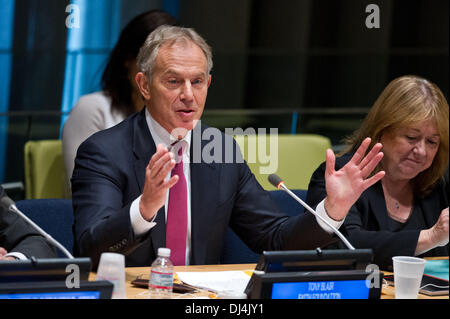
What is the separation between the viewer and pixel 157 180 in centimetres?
212

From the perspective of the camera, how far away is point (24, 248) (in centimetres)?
243

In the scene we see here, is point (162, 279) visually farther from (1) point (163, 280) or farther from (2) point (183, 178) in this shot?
(2) point (183, 178)

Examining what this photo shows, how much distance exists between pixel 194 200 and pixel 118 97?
4.20 feet

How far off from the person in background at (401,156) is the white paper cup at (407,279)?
1.88 feet

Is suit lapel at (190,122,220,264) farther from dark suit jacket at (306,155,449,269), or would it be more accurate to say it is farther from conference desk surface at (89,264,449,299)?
dark suit jacket at (306,155,449,269)

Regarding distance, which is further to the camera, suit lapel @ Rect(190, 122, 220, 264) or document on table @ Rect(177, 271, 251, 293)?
suit lapel @ Rect(190, 122, 220, 264)

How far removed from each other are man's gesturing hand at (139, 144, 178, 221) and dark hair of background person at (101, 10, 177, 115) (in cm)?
166

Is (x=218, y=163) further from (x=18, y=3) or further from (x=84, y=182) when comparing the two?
(x=18, y=3)

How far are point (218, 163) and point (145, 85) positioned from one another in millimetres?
383

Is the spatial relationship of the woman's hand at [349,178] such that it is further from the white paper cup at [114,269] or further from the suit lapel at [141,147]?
the white paper cup at [114,269]

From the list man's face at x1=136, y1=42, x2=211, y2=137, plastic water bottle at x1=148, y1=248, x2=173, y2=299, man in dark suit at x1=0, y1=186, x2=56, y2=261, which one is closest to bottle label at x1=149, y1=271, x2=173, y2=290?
plastic water bottle at x1=148, y1=248, x2=173, y2=299

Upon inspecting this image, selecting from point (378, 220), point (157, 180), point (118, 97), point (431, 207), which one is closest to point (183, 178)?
point (157, 180)

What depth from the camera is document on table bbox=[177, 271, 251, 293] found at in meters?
2.21

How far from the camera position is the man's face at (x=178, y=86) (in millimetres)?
2688
